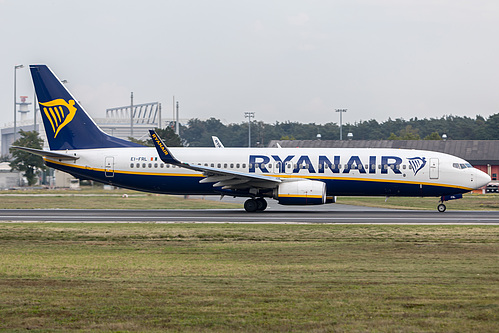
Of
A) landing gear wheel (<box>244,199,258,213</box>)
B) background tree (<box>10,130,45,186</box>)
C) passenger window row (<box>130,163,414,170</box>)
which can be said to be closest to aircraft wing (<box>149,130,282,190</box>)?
passenger window row (<box>130,163,414,170</box>)

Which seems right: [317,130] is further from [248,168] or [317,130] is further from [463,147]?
[248,168]

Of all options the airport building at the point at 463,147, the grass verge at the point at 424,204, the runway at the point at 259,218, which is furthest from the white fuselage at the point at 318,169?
the airport building at the point at 463,147

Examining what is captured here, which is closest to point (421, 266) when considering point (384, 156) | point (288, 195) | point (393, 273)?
point (393, 273)

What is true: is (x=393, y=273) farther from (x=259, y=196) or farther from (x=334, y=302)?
(x=259, y=196)

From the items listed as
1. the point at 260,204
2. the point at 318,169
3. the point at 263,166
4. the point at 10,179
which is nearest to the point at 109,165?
the point at 263,166

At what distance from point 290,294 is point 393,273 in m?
3.49

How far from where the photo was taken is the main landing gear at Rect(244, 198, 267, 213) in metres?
34.4

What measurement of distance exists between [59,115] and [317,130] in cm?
10832

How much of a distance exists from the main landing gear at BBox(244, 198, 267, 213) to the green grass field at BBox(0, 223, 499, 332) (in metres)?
11.6

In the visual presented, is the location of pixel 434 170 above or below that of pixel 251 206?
above

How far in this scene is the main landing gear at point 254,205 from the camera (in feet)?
113

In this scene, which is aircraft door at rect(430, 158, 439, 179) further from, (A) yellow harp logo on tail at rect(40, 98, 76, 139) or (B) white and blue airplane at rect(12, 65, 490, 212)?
(A) yellow harp logo on tail at rect(40, 98, 76, 139)

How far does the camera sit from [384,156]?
34812mm

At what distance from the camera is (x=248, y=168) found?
1379 inches
